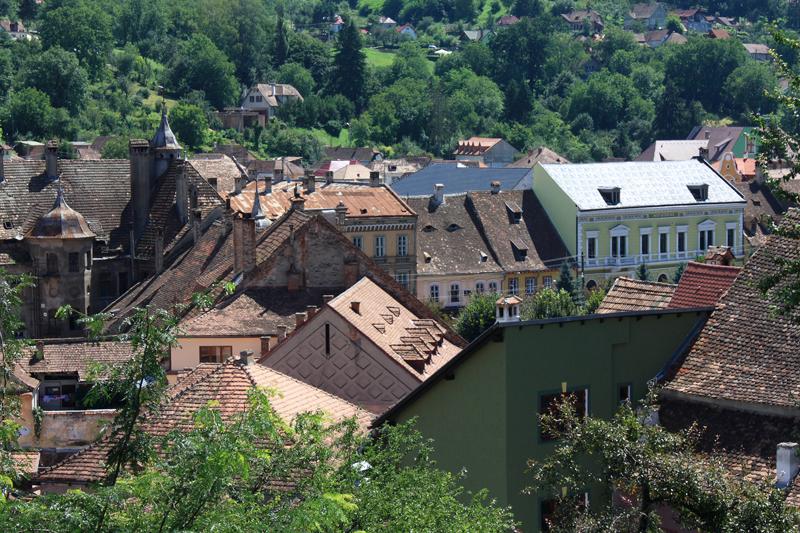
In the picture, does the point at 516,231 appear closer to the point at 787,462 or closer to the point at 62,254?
the point at 62,254

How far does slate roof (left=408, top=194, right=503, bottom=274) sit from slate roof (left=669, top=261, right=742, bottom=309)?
47.8 meters

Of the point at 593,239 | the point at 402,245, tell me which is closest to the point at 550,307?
the point at 402,245

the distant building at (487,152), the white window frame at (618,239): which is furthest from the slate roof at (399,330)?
the distant building at (487,152)

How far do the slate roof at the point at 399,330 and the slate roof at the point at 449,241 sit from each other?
120 ft

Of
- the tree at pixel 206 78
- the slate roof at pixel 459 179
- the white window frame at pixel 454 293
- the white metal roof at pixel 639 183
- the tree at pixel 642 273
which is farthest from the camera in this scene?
the tree at pixel 206 78

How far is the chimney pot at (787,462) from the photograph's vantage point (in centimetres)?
2209

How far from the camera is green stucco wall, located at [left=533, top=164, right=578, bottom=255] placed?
83.7m

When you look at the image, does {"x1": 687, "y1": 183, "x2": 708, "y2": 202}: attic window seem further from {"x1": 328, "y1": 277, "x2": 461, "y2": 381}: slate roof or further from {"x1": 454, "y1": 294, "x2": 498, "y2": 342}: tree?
{"x1": 328, "y1": 277, "x2": 461, "y2": 381}: slate roof

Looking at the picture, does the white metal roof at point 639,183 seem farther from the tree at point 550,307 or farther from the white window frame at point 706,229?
the tree at point 550,307

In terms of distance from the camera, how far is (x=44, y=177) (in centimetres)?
6488

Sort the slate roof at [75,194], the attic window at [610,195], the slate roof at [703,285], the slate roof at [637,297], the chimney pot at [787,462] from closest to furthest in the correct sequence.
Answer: the chimney pot at [787,462], the slate roof at [703,285], the slate roof at [637,297], the slate roof at [75,194], the attic window at [610,195]

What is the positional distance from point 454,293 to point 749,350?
53083 mm

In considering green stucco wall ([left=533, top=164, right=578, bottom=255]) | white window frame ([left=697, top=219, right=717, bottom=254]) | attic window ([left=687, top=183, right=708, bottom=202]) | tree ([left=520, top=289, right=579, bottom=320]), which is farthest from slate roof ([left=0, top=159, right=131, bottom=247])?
attic window ([left=687, top=183, right=708, bottom=202])

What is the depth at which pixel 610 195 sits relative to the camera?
8519cm
